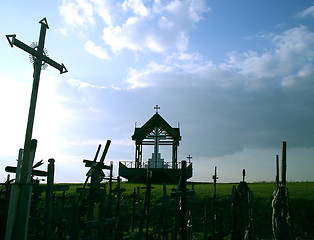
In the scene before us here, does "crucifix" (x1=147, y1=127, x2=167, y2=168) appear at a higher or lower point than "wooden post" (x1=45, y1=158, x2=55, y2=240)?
higher

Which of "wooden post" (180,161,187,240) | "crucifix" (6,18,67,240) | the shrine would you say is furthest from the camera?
the shrine

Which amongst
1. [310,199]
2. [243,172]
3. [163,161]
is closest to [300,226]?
[310,199]

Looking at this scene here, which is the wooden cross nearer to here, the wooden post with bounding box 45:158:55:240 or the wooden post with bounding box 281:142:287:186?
the wooden post with bounding box 45:158:55:240

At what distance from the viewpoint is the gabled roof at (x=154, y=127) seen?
31844 millimetres

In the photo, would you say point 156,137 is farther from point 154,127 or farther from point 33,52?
point 33,52

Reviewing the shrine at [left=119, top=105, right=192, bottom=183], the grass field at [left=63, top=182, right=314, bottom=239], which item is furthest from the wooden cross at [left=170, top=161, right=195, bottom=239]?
the shrine at [left=119, top=105, right=192, bottom=183]

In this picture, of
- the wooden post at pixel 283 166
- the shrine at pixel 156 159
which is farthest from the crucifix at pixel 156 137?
the wooden post at pixel 283 166

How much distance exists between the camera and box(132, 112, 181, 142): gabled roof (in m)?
31.8

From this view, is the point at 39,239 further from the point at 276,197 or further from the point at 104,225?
the point at 276,197

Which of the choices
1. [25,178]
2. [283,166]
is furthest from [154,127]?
[25,178]

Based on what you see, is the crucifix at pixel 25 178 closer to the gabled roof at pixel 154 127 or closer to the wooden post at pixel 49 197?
the wooden post at pixel 49 197

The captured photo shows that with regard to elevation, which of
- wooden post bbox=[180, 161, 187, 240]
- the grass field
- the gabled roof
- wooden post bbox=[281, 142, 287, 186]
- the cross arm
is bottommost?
the grass field

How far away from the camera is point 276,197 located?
1038 cm

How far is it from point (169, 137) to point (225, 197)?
35.0 ft
